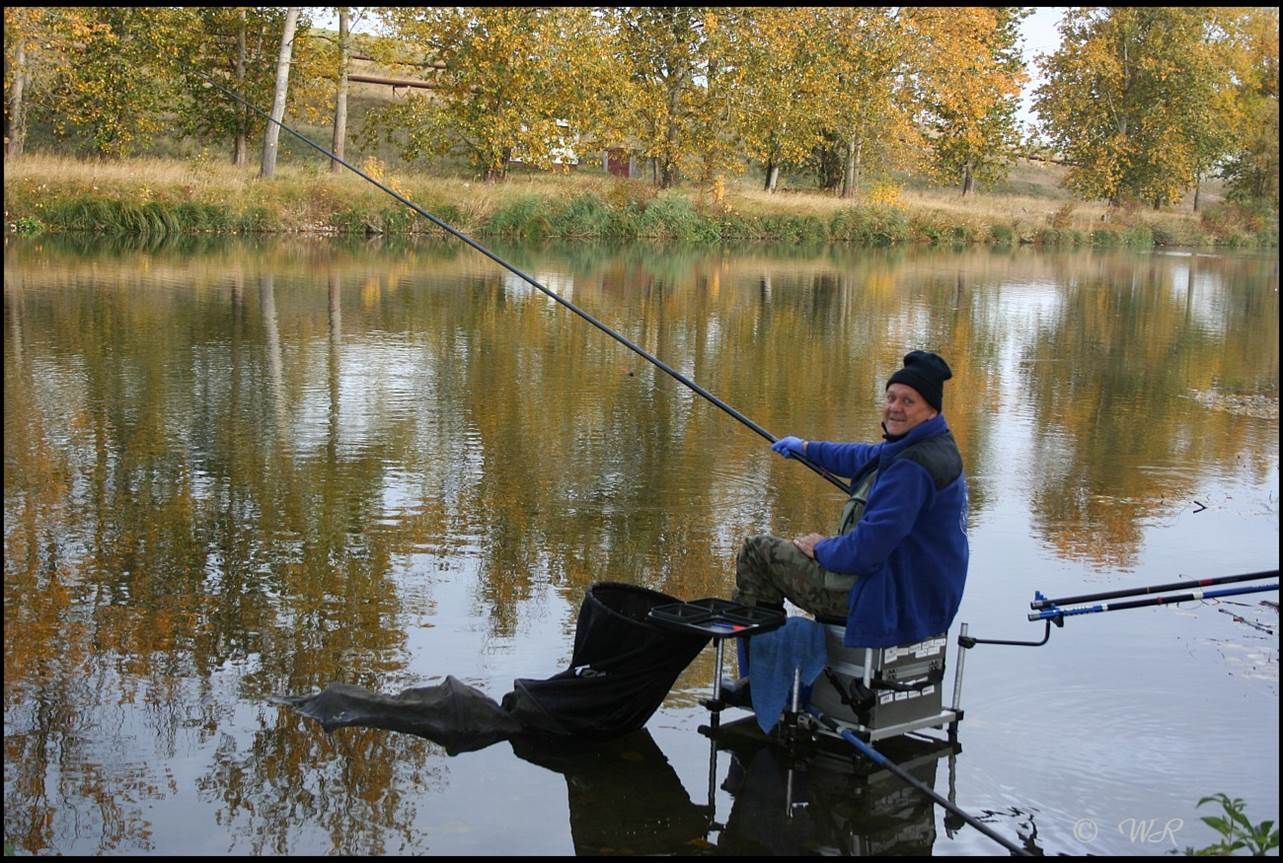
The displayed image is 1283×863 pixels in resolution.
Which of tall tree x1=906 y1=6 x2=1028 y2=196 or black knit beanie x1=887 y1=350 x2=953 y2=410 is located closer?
black knit beanie x1=887 y1=350 x2=953 y2=410

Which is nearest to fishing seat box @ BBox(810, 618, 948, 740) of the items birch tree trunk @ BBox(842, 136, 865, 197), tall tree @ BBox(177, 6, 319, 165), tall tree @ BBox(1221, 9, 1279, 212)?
tall tree @ BBox(1221, 9, 1279, 212)

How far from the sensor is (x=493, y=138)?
42.1 metres

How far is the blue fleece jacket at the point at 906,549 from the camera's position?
4.77 meters

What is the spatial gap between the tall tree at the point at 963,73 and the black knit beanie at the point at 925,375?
42153 millimetres

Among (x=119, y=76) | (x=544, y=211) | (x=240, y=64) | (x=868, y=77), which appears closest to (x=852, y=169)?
(x=868, y=77)

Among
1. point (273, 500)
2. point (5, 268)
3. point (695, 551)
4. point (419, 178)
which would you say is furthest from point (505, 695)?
point (419, 178)

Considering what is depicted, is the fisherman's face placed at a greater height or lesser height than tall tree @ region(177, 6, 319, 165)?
lesser

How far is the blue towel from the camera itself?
500cm

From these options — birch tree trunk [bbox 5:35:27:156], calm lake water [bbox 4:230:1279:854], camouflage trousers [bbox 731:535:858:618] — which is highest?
birch tree trunk [bbox 5:35:27:156]

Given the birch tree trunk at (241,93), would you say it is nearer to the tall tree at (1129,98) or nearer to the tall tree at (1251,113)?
the tall tree at (1129,98)

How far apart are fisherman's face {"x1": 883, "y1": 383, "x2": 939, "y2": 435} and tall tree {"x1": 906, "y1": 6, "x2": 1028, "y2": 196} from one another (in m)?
42.2

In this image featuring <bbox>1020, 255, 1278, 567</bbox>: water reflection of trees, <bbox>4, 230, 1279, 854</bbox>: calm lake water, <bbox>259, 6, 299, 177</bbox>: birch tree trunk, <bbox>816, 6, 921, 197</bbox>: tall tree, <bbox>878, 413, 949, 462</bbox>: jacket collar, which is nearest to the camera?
<bbox>4, 230, 1279, 854</bbox>: calm lake water

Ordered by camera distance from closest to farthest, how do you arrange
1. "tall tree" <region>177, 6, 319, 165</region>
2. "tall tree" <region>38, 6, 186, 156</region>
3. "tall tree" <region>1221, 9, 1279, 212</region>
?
"tall tree" <region>1221, 9, 1279, 212</region>, "tall tree" <region>38, 6, 186, 156</region>, "tall tree" <region>177, 6, 319, 165</region>

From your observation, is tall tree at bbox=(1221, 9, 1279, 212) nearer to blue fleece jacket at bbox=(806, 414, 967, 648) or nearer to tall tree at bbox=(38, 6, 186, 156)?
blue fleece jacket at bbox=(806, 414, 967, 648)
